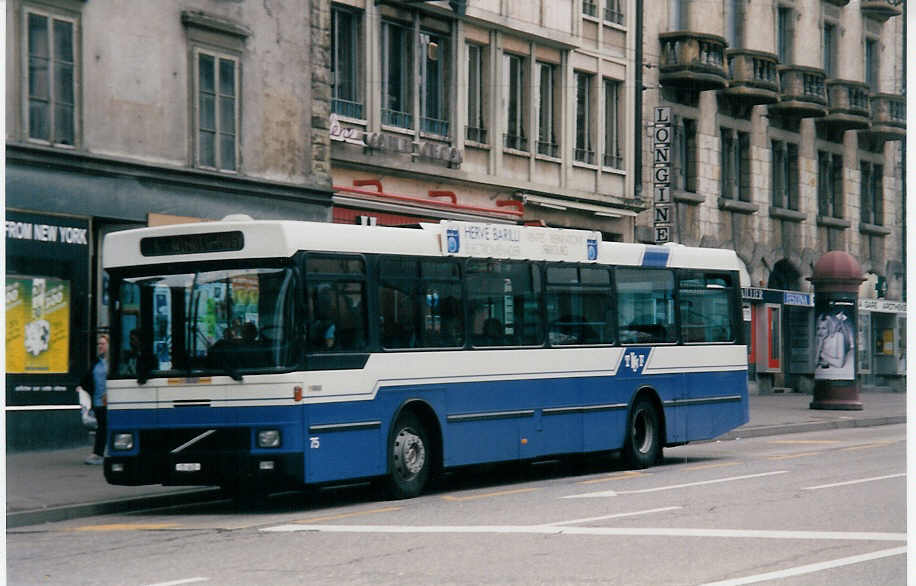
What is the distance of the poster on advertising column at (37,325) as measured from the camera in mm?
22250

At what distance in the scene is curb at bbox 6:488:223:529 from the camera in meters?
15.3

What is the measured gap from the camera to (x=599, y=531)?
507 inches

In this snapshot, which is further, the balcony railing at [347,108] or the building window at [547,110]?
the building window at [547,110]

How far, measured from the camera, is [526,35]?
34719 millimetres

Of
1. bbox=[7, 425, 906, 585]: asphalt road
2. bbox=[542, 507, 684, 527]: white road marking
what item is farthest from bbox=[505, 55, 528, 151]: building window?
bbox=[542, 507, 684, 527]: white road marking

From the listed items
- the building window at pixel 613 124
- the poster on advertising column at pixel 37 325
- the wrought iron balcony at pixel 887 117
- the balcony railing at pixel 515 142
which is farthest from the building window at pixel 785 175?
the poster on advertising column at pixel 37 325

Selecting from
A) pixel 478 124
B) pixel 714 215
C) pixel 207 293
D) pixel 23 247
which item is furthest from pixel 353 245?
pixel 714 215

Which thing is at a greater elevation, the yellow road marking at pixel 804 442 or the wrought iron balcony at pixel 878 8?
the wrought iron balcony at pixel 878 8

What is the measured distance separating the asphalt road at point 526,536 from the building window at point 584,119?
18.7 m

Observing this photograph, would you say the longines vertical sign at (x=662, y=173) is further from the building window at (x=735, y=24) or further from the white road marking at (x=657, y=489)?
the white road marking at (x=657, y=489)

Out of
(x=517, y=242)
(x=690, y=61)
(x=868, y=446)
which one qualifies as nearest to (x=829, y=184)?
(x=690, y=61)

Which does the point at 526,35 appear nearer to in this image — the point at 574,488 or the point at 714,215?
the point at 714,215

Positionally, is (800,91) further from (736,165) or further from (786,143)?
(736,165)

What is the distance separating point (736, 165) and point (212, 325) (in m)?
30.5
